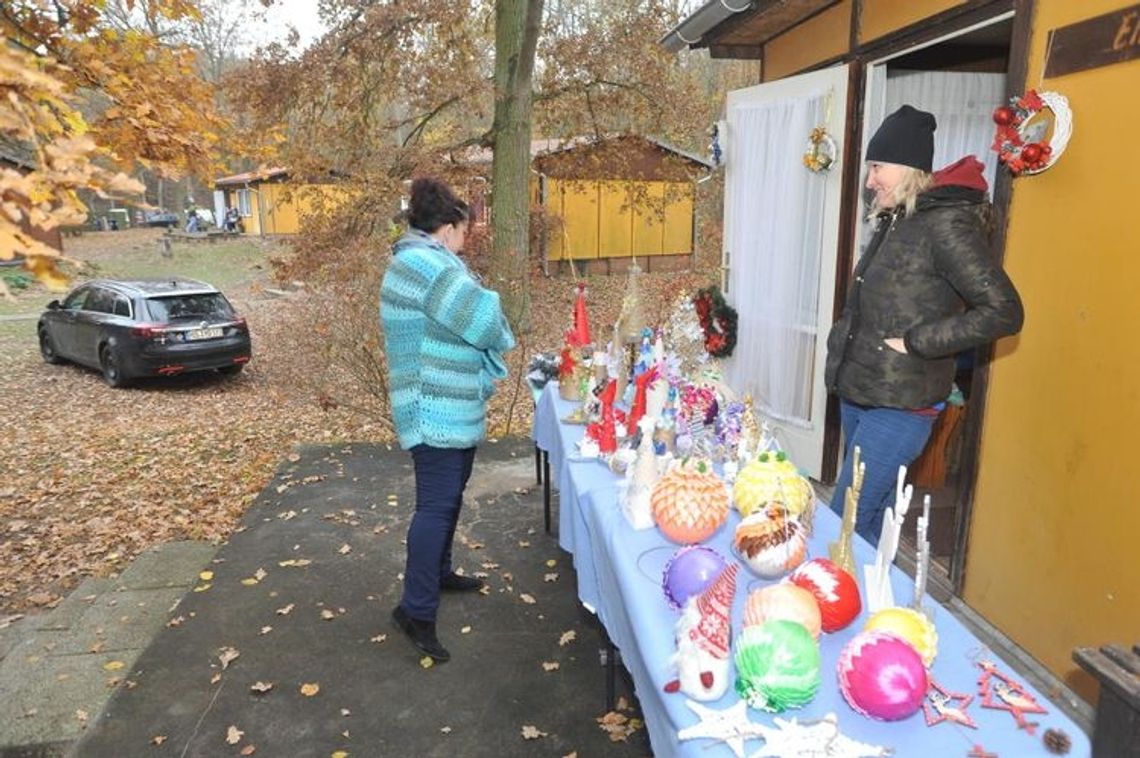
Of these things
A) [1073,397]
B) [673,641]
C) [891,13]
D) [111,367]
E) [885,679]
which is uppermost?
[891,13]

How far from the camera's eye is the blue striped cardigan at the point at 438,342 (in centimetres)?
261

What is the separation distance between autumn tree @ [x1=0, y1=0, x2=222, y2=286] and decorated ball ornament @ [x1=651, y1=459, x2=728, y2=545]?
61.5 inches

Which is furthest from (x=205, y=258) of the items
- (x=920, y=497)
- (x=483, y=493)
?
(x=920, y=497)

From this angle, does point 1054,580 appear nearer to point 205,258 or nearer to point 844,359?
point 844,359

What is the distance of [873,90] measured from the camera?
396 centimetres

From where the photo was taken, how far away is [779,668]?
1418 millimetres

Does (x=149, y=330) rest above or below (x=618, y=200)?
below

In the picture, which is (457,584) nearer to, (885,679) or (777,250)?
(885,679)

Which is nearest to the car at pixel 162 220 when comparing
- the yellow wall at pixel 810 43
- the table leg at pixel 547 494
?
the yellow wall at pixel 810 43

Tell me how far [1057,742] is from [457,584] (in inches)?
102

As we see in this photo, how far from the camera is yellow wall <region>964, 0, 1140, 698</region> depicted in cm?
242

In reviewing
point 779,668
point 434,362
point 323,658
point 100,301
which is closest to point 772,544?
point 779,668

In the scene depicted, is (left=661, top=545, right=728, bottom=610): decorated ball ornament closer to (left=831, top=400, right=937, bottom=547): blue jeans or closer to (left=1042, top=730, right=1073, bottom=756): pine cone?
(left=1042, top=730, right=1073, bottom=756): pine cone

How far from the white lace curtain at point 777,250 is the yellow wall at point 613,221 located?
1239 cm
